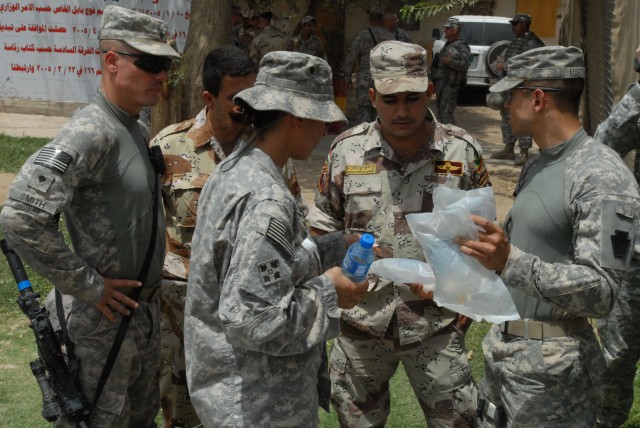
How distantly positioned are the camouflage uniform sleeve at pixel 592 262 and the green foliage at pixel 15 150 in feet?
30.9

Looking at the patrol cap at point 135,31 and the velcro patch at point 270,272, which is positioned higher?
the patrol cap at point 135,31

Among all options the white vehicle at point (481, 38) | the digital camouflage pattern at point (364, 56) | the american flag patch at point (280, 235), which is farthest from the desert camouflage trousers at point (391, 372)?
the white vehicle at point (481, 38)

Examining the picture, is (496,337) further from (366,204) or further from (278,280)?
(278,280)

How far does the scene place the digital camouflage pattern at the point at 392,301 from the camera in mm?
3824

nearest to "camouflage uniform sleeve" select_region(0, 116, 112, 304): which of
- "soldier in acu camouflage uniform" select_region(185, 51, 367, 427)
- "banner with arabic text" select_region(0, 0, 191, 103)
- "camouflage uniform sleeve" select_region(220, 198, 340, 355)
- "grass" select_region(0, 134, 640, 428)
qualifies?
"soldier in acu camouflage uniform" select_region(185, 51, 367, 427)

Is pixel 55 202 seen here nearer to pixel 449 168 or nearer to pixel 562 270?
pixel 449 168

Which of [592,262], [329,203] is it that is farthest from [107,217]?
[592,262]

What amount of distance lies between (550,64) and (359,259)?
3.65 feet

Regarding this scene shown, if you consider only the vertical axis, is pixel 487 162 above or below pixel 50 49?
below

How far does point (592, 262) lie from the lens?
2.93 m

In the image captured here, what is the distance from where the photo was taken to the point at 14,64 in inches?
616

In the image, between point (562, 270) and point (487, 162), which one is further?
point (487, 162)

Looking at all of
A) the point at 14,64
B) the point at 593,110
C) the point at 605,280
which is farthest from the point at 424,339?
the point at 14,64

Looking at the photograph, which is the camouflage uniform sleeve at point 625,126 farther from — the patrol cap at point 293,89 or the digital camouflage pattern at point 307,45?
the digital camouflage pattern at point 307,45
